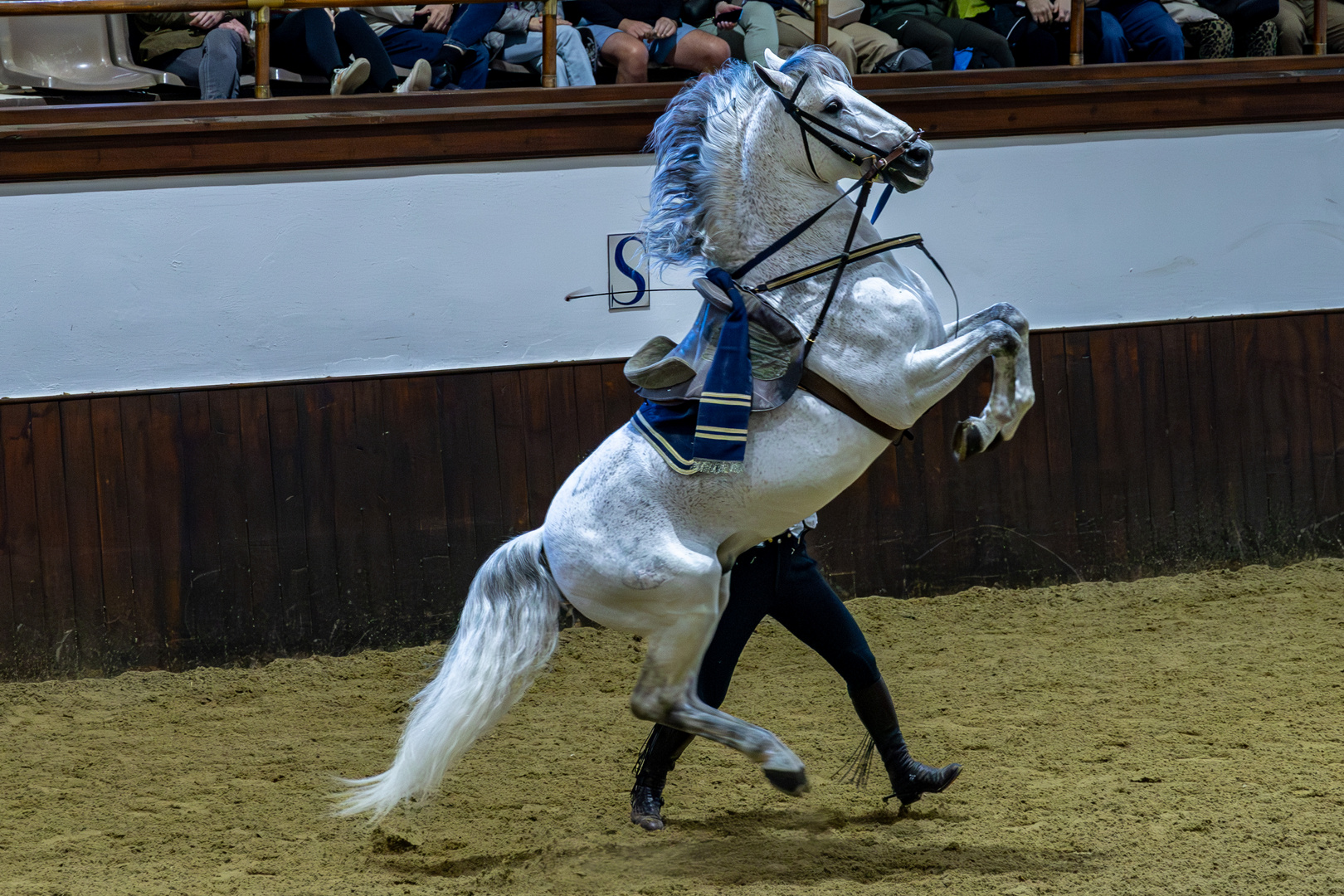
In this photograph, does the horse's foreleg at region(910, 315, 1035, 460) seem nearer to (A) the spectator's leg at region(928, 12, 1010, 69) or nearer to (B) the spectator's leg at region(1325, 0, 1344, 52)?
(A) the spectator's leg at region(928, 12, 1010, 69)

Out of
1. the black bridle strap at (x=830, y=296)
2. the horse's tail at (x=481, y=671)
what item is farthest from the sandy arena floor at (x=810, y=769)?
the black bridle strap at (x=830, y=296)

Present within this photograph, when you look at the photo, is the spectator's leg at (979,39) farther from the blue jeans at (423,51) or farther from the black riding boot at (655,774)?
the black riding boot at (655,774)

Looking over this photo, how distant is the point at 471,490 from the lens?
539cm

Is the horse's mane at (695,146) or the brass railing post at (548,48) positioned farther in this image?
the brass railing post at (548,48)

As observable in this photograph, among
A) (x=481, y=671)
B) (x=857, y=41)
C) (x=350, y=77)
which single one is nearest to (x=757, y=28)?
(x=857, y=41)

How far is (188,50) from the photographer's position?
17.8 feet

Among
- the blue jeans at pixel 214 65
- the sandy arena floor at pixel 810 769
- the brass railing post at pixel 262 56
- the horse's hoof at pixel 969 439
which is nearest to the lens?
the horse's hoof at pixel 969 439

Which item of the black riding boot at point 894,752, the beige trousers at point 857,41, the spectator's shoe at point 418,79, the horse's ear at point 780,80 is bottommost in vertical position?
the black riding boot at point 894,752

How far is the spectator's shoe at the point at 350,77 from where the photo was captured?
Answer: 5090 mm

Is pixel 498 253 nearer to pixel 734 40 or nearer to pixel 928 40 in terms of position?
pixel 734 40

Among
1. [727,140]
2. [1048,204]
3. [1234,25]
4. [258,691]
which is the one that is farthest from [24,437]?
[1234,25]

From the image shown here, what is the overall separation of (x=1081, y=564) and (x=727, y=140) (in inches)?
146

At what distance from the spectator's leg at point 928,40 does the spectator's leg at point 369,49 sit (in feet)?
8.44

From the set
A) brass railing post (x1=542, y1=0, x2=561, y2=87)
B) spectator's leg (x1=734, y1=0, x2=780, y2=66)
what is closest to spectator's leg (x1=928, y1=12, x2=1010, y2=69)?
spectator's leg (x1=734, y1=0, x2=780, y2=66)
